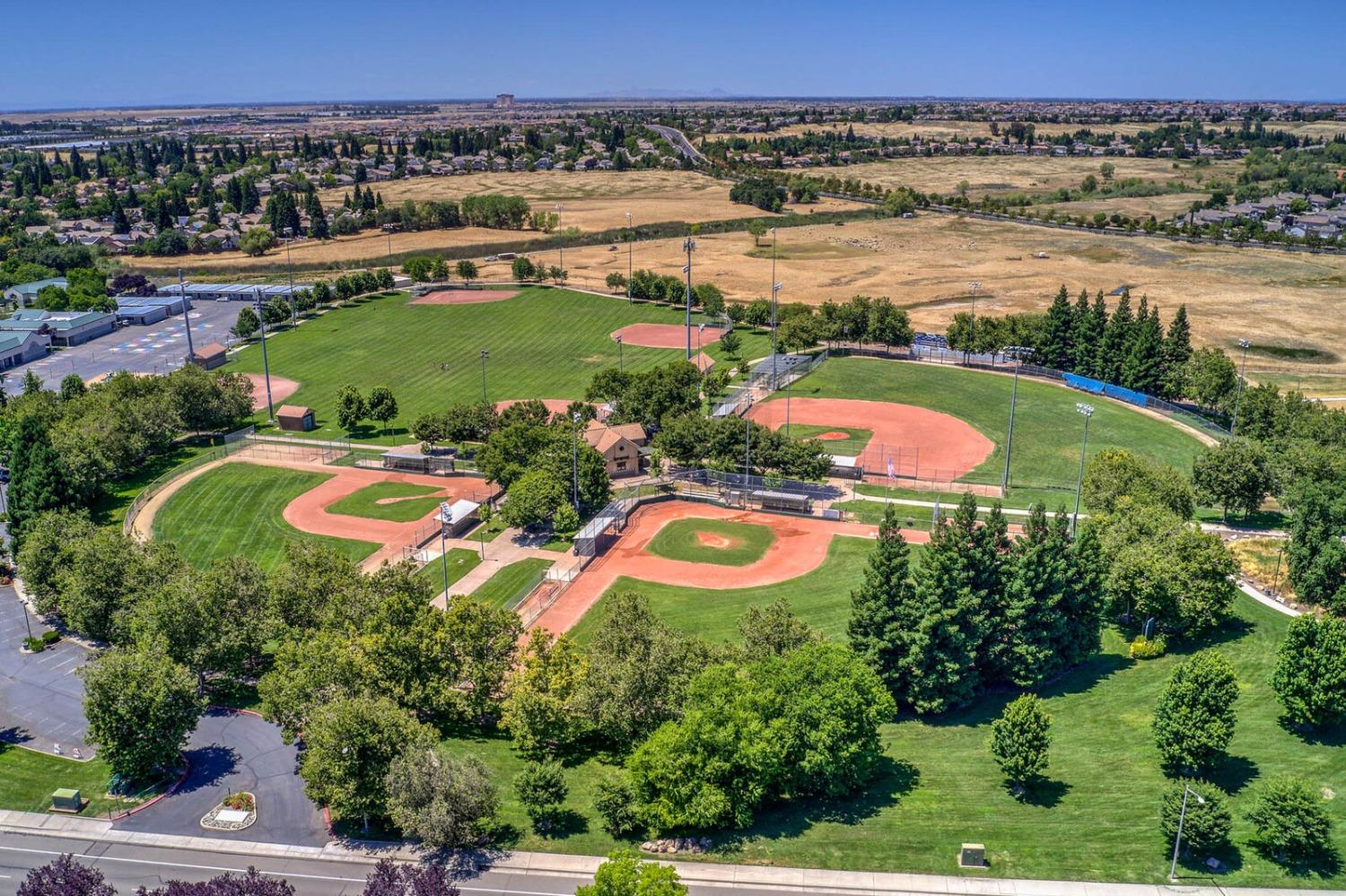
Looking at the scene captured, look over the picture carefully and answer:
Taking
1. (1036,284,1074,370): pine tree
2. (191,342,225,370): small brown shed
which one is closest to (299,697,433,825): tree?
(191,342,225,370): small brown shed

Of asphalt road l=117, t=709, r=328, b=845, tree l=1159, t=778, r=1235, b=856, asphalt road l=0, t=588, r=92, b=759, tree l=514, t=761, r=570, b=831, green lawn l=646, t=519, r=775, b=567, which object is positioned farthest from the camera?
green lawn l=646, t=519, r=775, b=567

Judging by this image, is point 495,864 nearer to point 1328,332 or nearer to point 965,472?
point 965,472

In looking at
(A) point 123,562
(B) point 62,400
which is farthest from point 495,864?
(B) point 62,400

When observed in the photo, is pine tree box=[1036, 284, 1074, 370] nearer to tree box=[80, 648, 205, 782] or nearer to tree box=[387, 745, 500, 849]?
tree box=[387, 745, 500, 849]

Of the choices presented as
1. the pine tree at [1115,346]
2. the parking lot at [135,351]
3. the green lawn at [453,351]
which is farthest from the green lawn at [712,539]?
the parking lot at [135,351]

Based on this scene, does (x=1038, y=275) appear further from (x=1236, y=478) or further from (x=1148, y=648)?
(x=1148, y=648)
